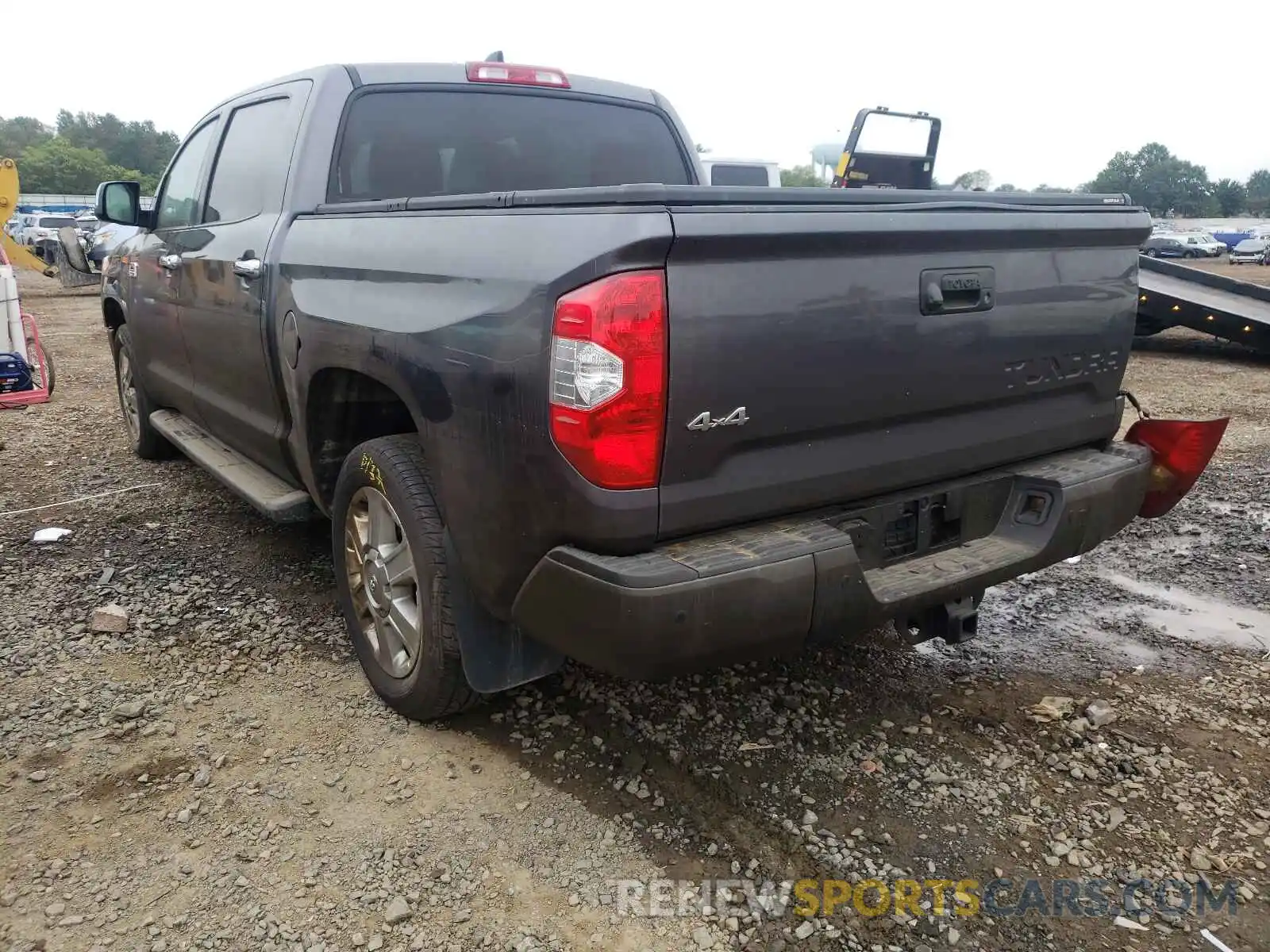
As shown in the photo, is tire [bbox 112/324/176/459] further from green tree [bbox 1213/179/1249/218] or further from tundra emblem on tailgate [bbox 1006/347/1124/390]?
green tree [bbox 1213/179/1249/218]

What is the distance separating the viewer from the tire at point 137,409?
17.8 feet

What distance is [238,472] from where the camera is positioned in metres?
4.01

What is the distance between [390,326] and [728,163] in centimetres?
1270

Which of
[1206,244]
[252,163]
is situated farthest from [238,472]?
[1206,244]

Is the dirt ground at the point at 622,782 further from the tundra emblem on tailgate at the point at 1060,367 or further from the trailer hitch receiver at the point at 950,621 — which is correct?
the tundra emblem on tailgate at the point at 1060,367

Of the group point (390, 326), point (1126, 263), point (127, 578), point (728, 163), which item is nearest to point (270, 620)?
point (127, 578)

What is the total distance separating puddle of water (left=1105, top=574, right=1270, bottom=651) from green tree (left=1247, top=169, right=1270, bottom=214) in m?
113

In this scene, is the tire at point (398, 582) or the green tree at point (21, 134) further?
the green tree at point (21, 134)

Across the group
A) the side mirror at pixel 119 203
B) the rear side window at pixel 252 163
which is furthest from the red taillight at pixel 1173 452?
the side mirror at pixel 119 203

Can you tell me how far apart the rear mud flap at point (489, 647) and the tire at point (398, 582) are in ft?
0.10

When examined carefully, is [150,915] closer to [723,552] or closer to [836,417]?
[723,552]

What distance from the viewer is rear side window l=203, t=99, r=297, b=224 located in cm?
355

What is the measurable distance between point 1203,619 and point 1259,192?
13728cm

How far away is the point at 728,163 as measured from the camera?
46.9 ft
